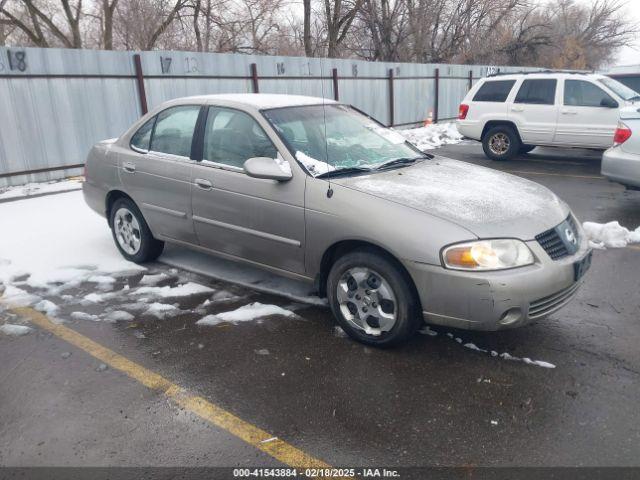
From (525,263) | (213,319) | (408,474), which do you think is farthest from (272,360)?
(525,263)

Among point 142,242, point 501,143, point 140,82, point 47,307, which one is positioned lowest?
point 47,307

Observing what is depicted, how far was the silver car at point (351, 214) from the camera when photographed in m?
3.21

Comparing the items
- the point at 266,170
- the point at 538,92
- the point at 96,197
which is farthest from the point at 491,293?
the point at 538,92

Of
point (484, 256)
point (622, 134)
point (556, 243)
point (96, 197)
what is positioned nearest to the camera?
point (484, 256)

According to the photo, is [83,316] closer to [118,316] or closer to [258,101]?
[118,316]

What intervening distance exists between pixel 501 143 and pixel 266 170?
9.18 meters

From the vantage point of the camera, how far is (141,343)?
3762 millimetres

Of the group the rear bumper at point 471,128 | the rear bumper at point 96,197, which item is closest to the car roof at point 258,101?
the rear bumper at point 96,197

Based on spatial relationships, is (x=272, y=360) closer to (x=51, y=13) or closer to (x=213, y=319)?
(x=213, y=319)

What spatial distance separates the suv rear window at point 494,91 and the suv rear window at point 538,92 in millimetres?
292

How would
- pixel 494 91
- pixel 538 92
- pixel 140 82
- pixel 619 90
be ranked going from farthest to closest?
pixel 494 91, pixel 538 92, pixel 140 82, pixel 619 90

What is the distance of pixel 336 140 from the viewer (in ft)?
14.3

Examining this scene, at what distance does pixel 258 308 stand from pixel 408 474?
2.06 m

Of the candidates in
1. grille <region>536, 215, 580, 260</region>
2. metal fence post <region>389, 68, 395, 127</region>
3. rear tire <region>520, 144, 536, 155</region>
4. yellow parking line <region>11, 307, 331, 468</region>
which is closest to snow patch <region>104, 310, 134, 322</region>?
yellow parking line <region>11, 307, 331, 468</region>
